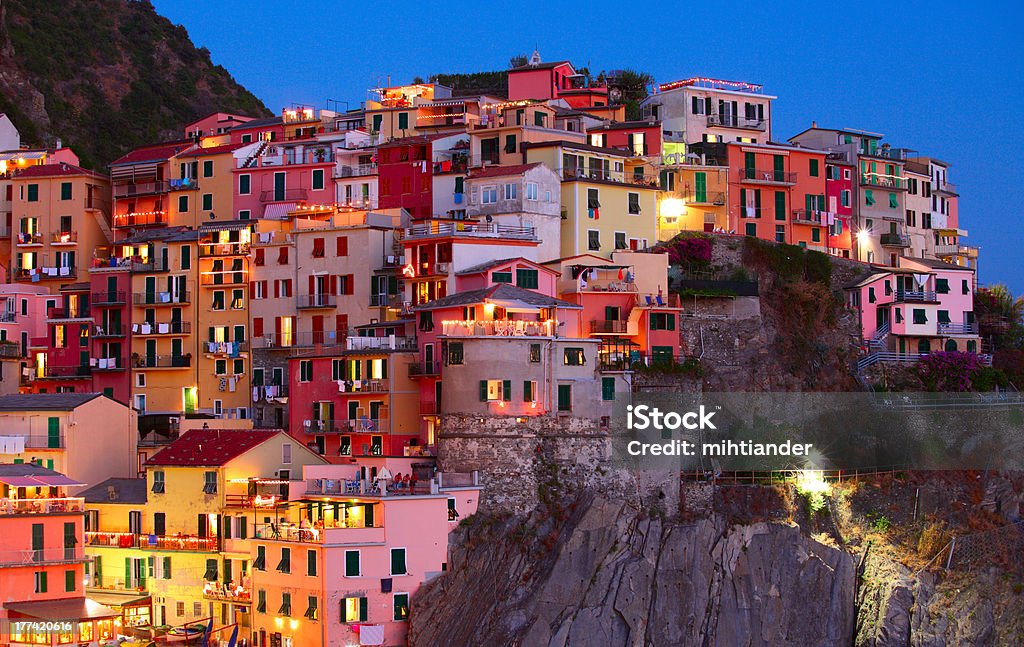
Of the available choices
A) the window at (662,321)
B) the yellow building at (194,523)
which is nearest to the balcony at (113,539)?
the yellow building at (194,523)

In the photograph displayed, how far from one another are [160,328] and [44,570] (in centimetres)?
2274

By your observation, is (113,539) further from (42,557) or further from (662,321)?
(662,321)

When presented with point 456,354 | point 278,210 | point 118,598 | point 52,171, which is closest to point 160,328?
point 278,210

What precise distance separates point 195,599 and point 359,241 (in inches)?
788

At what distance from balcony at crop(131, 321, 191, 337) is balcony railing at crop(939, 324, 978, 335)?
124 feet

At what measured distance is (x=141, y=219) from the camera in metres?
92.4

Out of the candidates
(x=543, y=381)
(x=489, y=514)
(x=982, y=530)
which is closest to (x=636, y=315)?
(x=543, y=381)

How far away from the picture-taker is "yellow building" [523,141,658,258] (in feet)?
266

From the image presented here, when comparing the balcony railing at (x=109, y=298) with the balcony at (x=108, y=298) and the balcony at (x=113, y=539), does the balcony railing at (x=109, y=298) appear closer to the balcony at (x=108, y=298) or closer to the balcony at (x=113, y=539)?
the balcony at (x=108, y=298)

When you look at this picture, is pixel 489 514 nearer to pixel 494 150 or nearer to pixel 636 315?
pixel 636 315

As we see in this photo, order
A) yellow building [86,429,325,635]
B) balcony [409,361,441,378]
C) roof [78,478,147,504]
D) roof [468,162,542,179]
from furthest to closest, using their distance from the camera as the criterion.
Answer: roof [468,162,542,179] < roof [78,478,147,504] < balcony [409,361,441,378] < yellow building [86,429,325,635]

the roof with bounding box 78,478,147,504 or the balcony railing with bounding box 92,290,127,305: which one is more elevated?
the balcony railing with bounding box 92,290,127,305

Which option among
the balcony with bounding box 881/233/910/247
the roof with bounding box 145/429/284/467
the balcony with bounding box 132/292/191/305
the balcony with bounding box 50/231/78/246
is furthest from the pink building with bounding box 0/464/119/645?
the balcony with bounding box 881/233/910/247

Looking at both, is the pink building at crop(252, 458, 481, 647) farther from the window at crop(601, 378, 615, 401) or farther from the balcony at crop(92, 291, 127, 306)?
the balcony at crop(92, 291, 127, 306)
